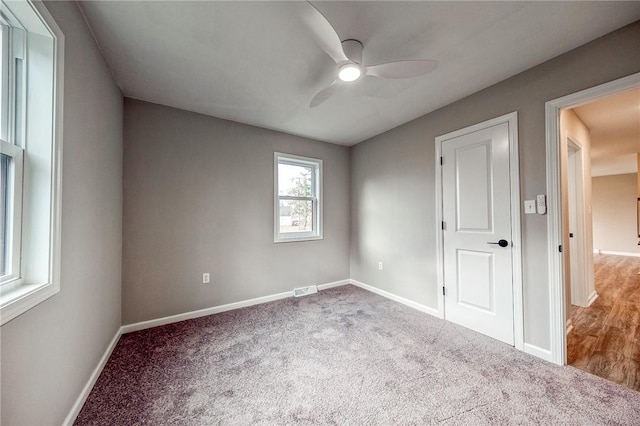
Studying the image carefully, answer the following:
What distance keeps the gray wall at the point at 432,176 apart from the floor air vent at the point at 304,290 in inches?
32.3

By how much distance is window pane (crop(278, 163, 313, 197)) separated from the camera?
11.9 feet

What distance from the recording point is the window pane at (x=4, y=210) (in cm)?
106

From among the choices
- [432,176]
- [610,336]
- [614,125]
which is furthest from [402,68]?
[614,125]

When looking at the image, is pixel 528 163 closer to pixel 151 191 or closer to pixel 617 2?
pixel 617 2

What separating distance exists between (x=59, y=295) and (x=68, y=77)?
48.0 inches

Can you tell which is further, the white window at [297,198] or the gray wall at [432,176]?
the white window at [297,198]

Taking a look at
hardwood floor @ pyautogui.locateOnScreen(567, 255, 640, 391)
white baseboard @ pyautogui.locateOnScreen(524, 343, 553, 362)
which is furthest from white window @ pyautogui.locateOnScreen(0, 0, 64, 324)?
hardwood floor @ pyautogui.locateOnScreen(567, 255, 640, 391)

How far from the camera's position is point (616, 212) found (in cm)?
693

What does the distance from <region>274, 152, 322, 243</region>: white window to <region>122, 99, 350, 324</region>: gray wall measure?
11 centimetres

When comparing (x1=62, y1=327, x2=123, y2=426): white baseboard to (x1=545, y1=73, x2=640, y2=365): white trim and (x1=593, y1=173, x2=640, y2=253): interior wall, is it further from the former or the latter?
(x1=593, y1=173, x2=640, y2=253): interior wall

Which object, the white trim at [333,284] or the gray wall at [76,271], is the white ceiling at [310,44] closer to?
the gray wall at [76,271]

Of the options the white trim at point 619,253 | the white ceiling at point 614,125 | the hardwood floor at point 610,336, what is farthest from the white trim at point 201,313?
the white trim at point 619,253

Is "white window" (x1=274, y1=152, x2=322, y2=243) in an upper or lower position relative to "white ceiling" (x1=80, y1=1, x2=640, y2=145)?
lower

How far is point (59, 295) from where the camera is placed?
1291mm
